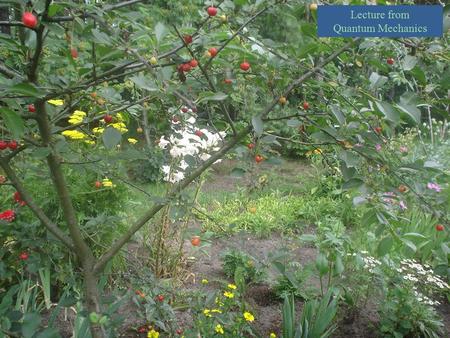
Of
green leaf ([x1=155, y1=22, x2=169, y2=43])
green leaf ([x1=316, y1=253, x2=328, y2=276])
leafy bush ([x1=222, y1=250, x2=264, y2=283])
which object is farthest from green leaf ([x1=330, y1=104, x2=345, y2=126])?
leafy bush ([x1=222, y1=250, x2=264, y2=283])

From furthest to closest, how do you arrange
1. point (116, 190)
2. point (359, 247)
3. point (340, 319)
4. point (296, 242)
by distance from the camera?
1. point (296, 242)
2. point (359, 247)
3. point (116, 190)
4. point (340, 319)

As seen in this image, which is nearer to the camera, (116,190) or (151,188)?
(116,190)

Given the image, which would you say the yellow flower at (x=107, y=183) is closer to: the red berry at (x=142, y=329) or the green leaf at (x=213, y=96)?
the red berry at (x=142, y=329)

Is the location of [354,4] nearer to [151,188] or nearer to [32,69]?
[32,69]

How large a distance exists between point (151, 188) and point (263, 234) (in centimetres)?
176

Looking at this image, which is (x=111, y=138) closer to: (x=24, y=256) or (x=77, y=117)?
(x=24, y=256)

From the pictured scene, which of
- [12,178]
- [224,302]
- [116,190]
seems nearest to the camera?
[12,178]

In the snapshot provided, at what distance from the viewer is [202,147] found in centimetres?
208

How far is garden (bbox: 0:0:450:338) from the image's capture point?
1100mm

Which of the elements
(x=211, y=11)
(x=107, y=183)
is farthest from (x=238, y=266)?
(x=211, y=11)

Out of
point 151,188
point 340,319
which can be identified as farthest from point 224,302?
point 151,188

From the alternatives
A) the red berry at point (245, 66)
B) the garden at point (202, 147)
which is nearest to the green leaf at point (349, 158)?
the garden at point (202, 147)

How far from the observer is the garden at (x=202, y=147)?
1.10 m

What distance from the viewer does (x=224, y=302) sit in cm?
244
